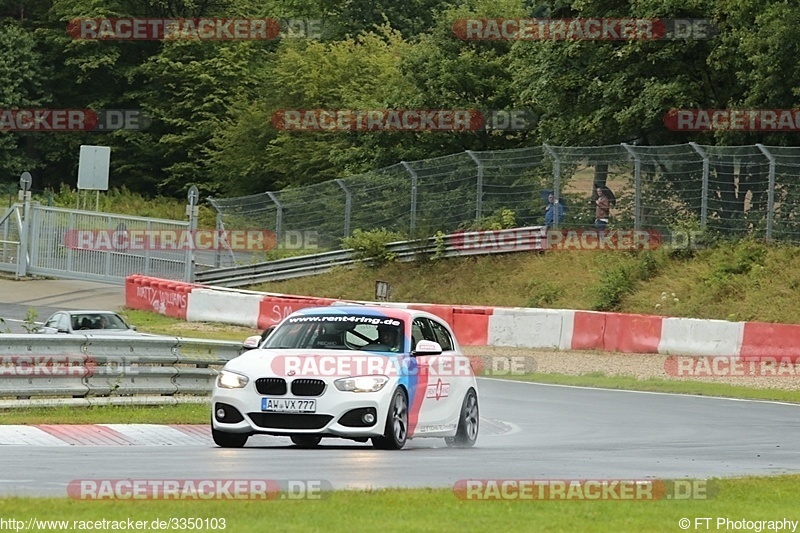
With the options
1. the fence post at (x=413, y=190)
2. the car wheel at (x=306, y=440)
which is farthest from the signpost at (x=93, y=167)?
the car wheel at (x=306, y=440)

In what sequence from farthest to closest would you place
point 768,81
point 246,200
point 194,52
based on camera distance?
point 194,52, point 246,200, point 768,81

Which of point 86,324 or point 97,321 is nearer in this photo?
point 86,324

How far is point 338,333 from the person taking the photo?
15188 millimetres

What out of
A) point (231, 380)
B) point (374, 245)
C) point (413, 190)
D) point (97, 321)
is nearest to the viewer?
point (231, 380)

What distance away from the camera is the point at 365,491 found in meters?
10.4

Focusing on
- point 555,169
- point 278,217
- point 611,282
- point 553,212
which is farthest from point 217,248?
point 611,282

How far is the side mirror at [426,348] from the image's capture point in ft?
49.3

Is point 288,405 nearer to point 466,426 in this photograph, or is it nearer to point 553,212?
point 466,426

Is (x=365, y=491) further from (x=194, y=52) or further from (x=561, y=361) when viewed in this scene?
(x=194, y=52)

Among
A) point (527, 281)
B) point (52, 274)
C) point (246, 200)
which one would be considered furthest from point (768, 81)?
point (52, 274)

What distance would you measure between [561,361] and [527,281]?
8.64 meters

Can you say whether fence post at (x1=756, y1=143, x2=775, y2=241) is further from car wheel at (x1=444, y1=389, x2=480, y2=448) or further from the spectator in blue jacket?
car wheel at (x1=444, y1=389, x2=480, y2=448)

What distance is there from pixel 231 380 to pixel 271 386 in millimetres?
444

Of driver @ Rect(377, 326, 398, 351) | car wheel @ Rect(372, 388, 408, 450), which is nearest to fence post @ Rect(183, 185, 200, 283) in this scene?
driver @ Rect(377, 326, 398, 351)
